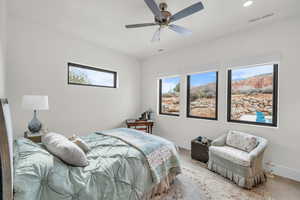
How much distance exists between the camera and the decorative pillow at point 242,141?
7.46 ft

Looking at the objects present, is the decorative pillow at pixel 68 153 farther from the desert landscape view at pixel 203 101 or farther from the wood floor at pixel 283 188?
the desert landscape view at pixel 203 101

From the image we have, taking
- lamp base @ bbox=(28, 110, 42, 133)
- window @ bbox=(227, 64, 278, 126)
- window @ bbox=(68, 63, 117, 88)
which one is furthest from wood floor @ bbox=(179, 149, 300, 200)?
window @ bbox=(68, 63, 117, 88)

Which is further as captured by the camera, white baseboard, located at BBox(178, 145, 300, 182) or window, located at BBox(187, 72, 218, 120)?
window, located at BBox(187, 72, 218, 120)

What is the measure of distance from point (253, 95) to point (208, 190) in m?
2.01

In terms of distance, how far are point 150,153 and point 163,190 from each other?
0.60 m

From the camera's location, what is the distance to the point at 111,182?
134 centimetres

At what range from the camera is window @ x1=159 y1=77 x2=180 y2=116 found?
3933mm

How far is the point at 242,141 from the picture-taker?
239 cm

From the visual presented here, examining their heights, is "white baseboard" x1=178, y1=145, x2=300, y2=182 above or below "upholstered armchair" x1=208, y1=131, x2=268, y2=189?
below

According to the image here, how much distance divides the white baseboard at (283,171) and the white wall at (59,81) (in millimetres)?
3471

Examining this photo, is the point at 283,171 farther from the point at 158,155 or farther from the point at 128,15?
the point at 128,15

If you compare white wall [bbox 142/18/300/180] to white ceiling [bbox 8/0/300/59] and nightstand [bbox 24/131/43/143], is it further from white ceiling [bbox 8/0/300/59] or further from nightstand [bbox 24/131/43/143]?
nightstand [bbox 24/131/43/143]

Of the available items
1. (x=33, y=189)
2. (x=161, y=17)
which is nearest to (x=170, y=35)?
(x=161, y=17)

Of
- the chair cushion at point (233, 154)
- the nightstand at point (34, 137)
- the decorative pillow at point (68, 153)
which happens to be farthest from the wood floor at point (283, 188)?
the nightstand at point (34, 137)
